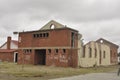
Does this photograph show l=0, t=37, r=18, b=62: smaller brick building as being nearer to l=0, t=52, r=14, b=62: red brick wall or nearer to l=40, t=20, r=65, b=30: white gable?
l=0, t=52, r=14, b=62: red brick wall

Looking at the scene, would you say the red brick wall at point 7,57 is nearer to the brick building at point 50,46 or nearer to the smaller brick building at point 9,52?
the smaller brick building at point 9,52

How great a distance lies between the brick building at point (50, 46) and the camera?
136 feet

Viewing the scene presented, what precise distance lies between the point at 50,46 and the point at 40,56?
4936 mm

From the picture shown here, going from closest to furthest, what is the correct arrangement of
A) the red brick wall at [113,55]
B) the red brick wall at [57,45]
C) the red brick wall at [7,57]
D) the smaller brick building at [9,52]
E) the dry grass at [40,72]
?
the dry grass at [40,72] → the red brick wall at [57,45] → the smaller brick building at [9,52] → the red brick wall at [7,57] → the red brick wall at [113,55]

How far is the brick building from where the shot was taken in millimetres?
41375

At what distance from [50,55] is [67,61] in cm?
401

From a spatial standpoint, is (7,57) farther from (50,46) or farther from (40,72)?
(40,72)

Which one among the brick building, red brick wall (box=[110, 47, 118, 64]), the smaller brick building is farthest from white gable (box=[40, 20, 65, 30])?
red brick wall (box=[110, 47, 118, 64])

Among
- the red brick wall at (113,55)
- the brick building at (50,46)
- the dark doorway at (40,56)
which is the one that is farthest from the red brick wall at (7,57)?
the red brick wall at (113,55)

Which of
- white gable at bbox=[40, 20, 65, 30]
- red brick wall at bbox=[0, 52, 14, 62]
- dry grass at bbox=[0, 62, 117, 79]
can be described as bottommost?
dry grass at bbox=[0, 62, 117, 79]

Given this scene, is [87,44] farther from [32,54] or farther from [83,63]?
[32,54]

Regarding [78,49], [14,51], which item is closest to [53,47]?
[78,49]

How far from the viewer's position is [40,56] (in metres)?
47.4

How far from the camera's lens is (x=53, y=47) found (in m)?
43.0
